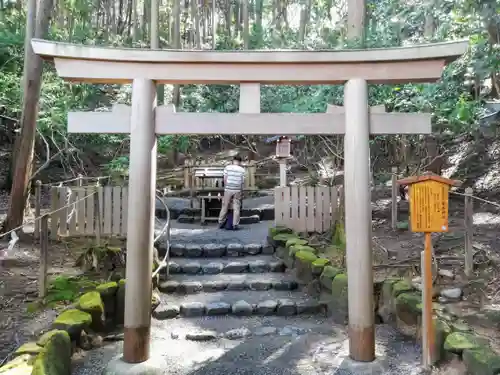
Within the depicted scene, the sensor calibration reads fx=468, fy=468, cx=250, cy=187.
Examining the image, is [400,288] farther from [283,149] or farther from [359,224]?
[283,149]

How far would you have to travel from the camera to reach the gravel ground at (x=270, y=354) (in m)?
4.23

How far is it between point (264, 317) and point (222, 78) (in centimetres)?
308

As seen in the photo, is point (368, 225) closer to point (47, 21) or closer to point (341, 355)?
point (341, 355)

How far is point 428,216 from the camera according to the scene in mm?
4004

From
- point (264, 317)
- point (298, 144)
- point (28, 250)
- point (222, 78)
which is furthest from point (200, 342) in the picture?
point (298, 144)

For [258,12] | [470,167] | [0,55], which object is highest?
[258,12]

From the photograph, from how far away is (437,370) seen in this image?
3928mm

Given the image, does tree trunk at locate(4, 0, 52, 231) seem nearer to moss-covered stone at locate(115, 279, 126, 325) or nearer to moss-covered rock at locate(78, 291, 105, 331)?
moss-covered stone at locate(115, 279, 126, 325)

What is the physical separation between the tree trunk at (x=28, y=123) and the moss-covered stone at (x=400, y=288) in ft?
20.7

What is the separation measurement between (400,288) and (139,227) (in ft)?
9.59

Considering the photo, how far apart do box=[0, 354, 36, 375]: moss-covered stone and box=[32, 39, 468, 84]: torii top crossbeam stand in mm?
2426

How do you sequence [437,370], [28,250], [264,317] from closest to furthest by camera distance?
1. [437,370]
2. [264,317]
3. [28,250]

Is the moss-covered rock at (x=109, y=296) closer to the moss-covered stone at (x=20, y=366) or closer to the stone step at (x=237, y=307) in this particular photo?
the stone step at (x=237, y=307)

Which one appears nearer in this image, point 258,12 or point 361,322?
point 361,322
